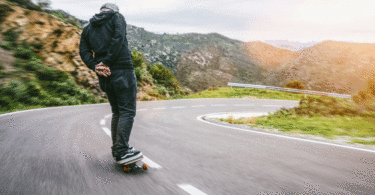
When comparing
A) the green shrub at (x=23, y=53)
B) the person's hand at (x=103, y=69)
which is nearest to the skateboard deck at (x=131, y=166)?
the person's hand at (x=103, y=69)

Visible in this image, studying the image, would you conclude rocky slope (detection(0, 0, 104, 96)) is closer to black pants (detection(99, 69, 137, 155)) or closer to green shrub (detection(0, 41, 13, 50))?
green shrub (detection(0, 41, 13, 50))

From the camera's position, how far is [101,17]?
351cm

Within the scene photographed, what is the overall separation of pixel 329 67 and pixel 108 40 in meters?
77.8

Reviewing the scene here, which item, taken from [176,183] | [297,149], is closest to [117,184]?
[176,183]

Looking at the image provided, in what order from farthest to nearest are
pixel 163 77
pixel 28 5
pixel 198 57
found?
pixel 198 57
pixel 163 77
pixel 28 5

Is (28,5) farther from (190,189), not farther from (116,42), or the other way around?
(190,189)

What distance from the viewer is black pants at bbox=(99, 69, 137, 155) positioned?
354 centimetres

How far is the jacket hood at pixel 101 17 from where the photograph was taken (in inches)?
138

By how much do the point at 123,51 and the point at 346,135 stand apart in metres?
6.28

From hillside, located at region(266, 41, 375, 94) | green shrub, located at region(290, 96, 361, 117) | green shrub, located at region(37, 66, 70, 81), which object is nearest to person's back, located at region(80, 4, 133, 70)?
green shrub, located at region(290, 96, 361, 117)

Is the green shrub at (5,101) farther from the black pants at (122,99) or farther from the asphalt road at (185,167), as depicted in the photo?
the black pants at (122,99)

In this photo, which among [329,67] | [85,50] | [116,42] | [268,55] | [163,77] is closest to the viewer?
[116,42]

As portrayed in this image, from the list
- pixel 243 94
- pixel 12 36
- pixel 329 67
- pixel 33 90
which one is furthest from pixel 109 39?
pixel 329 67

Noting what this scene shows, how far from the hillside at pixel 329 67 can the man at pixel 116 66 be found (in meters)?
62.5
